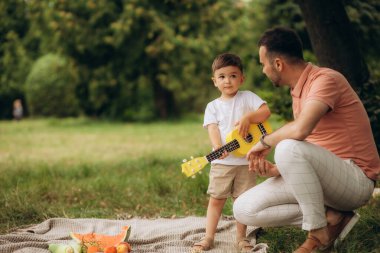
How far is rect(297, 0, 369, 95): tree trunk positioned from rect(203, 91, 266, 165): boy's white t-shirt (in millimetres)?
1862

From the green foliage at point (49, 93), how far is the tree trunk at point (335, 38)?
1787 cm

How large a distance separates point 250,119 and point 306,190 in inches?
31.5

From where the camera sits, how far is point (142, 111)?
2089cm

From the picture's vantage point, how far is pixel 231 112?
3.90 m

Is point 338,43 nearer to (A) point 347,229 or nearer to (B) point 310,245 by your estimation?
(A) point 347,229

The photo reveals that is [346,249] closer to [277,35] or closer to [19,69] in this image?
[277,35]

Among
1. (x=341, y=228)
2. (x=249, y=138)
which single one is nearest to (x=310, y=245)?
(x=341, y=228)

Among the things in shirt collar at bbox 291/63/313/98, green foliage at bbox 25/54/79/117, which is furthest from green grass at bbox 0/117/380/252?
green foliage at bbox 25/54/79/117

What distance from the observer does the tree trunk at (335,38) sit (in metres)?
5.31

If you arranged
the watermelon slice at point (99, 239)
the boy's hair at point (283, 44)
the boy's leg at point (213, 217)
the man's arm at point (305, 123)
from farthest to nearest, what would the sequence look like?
1. the boy's leg at point (213, 217)
2. the watermelon slice at point (99, 239)
3. the boy's hair at point (283, 44)
4. the man's arm at point (305, 123)

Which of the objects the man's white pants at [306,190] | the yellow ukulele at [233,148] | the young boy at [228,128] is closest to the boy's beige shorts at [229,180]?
the young boy at [228,128]

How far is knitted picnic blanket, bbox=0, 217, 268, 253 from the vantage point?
152 inches

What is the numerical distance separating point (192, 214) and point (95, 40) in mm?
13830

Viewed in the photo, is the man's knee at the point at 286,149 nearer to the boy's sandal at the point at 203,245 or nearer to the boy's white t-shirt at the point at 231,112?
the boy's white t-shirt at the point at 231,112
